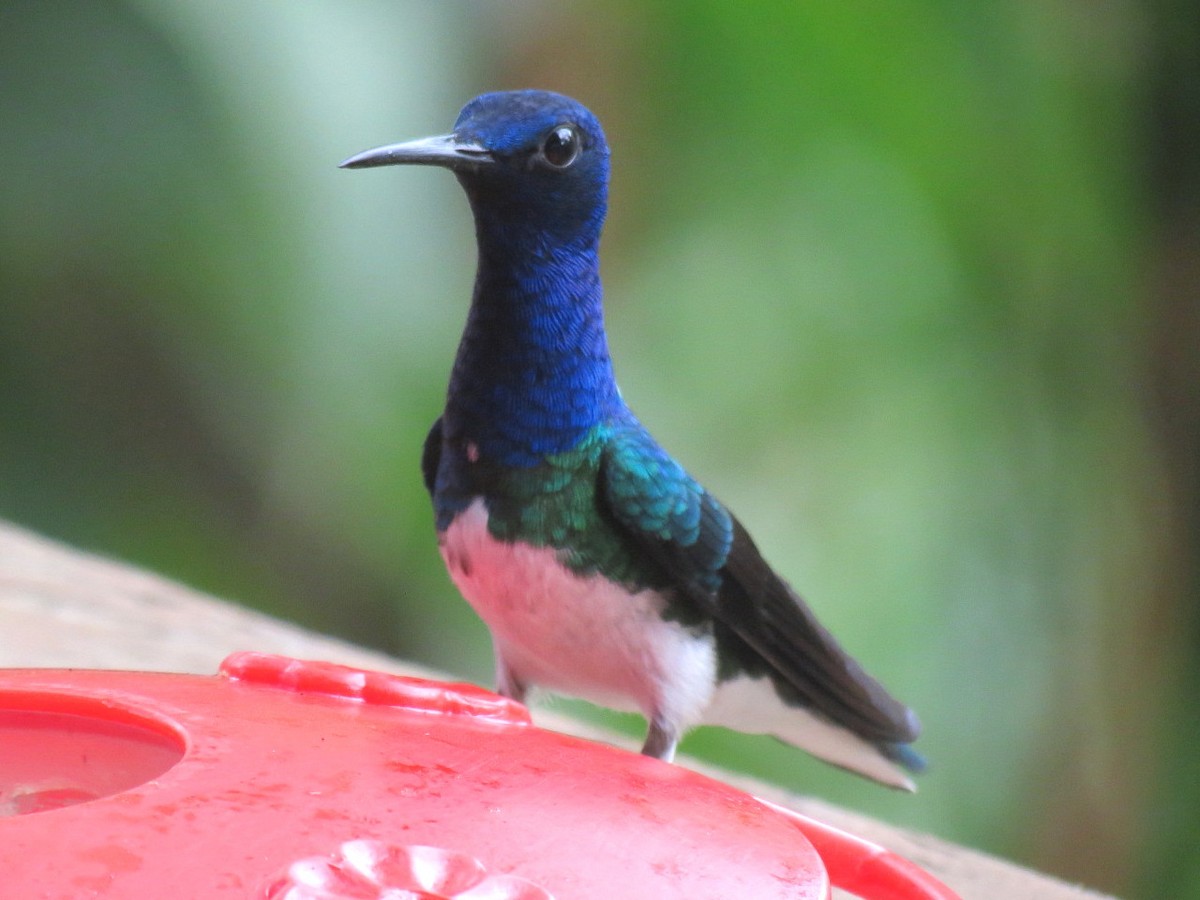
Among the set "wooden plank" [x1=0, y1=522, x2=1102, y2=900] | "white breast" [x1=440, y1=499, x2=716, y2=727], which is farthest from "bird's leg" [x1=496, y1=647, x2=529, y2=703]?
"wooden plank" [x1=0, y1=522, x2=1102, y2=900]

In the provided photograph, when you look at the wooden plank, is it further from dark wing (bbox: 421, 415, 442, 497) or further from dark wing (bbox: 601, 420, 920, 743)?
dark wing (bbox: 421, 415, 442, 497)

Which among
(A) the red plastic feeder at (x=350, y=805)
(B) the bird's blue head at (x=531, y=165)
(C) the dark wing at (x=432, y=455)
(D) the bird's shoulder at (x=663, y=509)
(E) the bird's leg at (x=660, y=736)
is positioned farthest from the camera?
(C) the dark wing at (x=432, y=455)

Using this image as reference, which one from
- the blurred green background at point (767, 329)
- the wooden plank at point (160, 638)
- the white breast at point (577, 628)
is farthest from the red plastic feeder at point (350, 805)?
the blurred green background at point (767, 329)

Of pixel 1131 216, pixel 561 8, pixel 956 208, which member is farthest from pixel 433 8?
pixel 1131 216

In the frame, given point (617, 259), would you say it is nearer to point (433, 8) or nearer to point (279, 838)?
point (433, 8)

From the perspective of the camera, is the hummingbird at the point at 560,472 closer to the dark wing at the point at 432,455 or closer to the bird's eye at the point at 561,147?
the bird's eye at the point at 561,147
